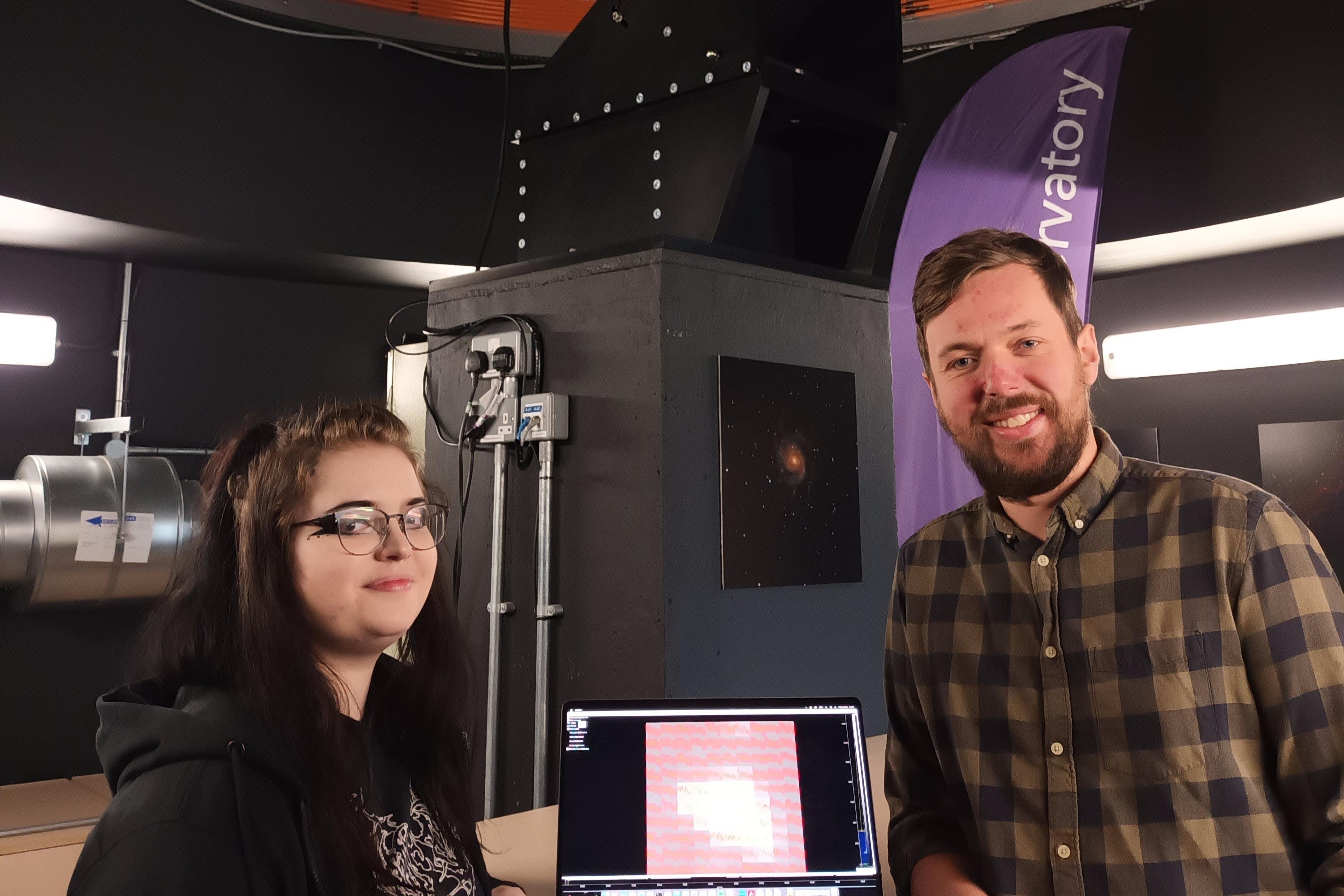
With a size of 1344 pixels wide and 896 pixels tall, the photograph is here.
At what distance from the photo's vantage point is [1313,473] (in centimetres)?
403

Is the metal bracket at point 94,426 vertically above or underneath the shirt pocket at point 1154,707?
above

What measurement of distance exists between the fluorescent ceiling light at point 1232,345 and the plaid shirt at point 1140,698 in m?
2.98

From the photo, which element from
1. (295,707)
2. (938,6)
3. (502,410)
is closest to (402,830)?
(295,707)

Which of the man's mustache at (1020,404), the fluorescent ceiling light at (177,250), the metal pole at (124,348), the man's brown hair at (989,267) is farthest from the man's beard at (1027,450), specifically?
the metal pole at (124,348)

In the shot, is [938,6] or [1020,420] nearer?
[1020,420]

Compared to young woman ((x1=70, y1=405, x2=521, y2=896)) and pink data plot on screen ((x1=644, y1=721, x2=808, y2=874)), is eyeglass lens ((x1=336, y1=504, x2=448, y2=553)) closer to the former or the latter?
young woman ((x1=70, y1=405, x2=521, y2=896))

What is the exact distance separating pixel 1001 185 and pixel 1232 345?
1.22 meters

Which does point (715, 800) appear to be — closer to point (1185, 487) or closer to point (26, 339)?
point (1185, 487)

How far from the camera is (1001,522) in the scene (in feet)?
4.68

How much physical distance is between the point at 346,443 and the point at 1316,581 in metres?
1.20

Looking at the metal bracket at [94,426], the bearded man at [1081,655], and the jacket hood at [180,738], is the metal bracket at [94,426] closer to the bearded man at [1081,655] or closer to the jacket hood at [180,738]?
the jacket hood at [180,738]

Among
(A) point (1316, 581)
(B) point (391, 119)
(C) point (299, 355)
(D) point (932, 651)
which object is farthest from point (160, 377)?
(A) point (1316, 581)

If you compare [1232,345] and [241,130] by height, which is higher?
[241,130]

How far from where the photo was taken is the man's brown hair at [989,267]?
4.62 ft
